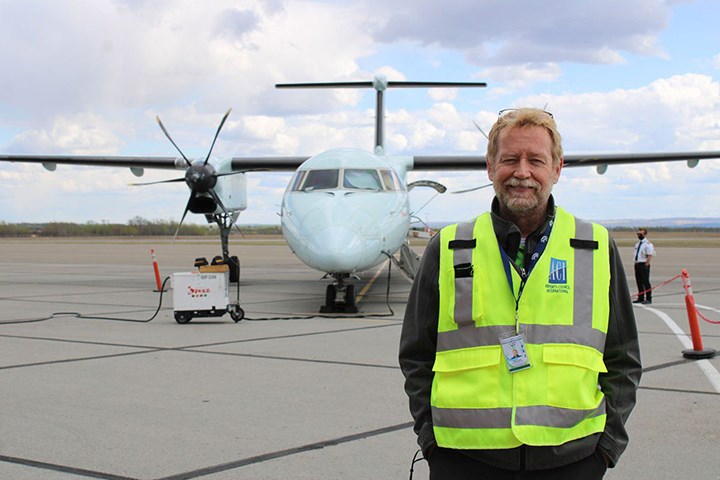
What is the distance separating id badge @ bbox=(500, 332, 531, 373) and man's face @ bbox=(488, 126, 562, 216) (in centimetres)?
44

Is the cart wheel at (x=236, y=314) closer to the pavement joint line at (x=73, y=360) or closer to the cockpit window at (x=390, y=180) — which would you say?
the pavement joint line at (x=73, y=360)

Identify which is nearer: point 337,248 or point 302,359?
point 302,359

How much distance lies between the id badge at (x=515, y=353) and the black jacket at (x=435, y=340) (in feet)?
0.98

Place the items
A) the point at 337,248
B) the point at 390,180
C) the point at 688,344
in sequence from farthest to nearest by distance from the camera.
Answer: the point at 390,180 < the point at 337,248 < the point at 688,344

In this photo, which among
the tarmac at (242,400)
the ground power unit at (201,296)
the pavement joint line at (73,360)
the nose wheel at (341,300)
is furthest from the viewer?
the nose wheel at (341,300)

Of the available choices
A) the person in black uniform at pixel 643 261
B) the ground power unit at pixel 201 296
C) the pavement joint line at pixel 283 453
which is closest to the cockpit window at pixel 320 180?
the ground power unit at pixel 201 296

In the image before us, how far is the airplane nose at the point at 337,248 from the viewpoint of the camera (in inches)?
474

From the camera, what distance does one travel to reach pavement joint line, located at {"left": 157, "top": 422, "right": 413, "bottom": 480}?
4.58 meters

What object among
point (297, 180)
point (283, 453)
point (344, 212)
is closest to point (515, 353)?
point (283, 453)

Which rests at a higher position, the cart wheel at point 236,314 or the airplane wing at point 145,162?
the airplane wing at point 145,162

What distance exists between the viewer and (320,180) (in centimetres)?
1379

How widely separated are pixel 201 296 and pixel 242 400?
554 cm

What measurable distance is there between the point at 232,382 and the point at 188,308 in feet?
15.4

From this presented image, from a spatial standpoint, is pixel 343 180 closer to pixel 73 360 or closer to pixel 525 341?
pixel 73 360
